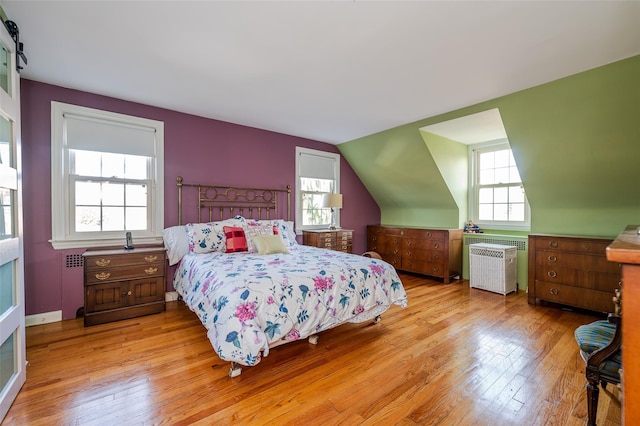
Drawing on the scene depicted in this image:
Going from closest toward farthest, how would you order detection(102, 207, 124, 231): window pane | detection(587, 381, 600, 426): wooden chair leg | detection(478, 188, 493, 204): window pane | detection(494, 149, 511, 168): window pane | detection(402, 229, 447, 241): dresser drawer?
1. detection(587, 381, 600, 426): wooden chair leg
2. detection(102, 207, 124, 231): window pane
3. detection(494, 149, 511, 168): window pane
4. detection(402, 229, 447, 241): dresser drawer
5. detection(478, 188, 493, 204): window pane

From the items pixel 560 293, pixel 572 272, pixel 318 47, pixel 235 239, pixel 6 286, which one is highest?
pixel 318 47

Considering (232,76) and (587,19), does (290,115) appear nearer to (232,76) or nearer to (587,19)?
(232,76)

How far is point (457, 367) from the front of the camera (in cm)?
210

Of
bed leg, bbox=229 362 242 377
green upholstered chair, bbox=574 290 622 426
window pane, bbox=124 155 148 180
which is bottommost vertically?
bed leg, bbox=229 362 242 377

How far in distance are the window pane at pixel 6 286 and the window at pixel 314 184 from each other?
3.32 metres

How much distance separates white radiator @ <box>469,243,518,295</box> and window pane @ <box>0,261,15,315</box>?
4831 mm

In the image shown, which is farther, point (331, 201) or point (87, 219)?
point (331, 201)

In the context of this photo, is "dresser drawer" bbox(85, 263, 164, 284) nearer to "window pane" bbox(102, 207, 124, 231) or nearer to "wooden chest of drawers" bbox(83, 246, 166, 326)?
"wooden chest of drawers" bbox(83, 246, 166, 326)

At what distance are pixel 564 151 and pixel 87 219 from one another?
5.29m

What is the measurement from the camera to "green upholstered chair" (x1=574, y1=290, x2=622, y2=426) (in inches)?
51.1

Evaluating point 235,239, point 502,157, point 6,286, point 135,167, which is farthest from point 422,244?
point 6,286

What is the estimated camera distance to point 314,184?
5059mm

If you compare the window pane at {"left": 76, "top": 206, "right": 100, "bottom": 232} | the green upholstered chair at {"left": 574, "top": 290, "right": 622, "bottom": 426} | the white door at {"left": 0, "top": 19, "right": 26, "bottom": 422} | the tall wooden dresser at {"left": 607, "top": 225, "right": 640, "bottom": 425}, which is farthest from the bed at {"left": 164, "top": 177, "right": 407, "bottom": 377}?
the tall wooden dresser at {"left": 607, "top": 225, "right": 640, "bottom": 425}

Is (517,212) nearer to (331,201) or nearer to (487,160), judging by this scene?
(487,160)
